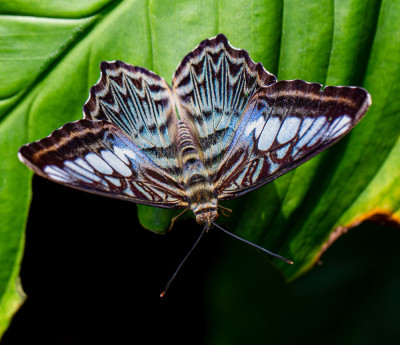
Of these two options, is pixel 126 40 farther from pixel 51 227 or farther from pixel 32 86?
pixel 51 227

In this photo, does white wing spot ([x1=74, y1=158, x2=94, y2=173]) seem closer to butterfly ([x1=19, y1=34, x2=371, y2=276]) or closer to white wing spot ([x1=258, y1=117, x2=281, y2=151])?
butterfly ([x1=19, y1=34, x2=371, y2=276])

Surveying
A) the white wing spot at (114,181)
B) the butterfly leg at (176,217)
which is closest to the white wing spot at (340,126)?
the butterfly leg at (176,217)

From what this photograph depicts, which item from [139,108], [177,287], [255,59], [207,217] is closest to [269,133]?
[255,59]

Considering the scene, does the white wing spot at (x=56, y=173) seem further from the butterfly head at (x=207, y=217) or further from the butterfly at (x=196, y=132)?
the butterfly head at (x=207, y=217)

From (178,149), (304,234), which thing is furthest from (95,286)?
(304,234)

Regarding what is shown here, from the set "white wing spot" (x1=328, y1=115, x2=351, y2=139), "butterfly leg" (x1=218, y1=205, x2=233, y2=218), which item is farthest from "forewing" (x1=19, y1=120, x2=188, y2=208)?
"white wing spot" (x1=328, y1=115, x2=351, y2=139)

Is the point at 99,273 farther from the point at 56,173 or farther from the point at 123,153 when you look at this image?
the point at 56,173

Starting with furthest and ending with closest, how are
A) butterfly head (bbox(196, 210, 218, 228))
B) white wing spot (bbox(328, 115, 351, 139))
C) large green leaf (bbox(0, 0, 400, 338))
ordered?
1. butterfly head (bbox(196, 210, 218, 228))
2. large green leaf (bbox(0, 0, 400, 338))
3. white wing spot (bbox(328, 115, 351, 139))

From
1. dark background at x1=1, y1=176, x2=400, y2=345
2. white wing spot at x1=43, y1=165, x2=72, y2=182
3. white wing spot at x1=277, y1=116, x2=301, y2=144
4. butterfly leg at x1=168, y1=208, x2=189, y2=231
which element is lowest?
dark background at x1=1, y1=176, x2=400, y2=345
